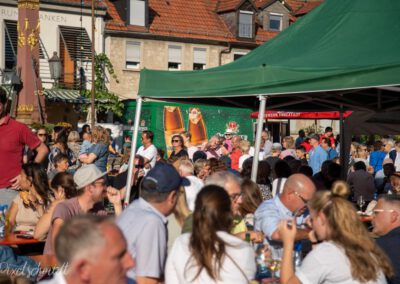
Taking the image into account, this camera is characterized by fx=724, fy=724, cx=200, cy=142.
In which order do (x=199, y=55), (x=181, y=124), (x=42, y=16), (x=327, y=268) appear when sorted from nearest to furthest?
(x=327, y=268)
(x=181, y=124)
(x=42, y=16)
(x=199, y=55)

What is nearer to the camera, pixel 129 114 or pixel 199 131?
pixel 199 131

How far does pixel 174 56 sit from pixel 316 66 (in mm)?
30673

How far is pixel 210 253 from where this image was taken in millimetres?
4164

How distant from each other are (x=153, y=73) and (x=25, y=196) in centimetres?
218

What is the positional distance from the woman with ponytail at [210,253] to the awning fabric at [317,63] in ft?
10.5

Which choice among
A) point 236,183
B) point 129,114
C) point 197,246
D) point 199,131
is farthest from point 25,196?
point 129,114

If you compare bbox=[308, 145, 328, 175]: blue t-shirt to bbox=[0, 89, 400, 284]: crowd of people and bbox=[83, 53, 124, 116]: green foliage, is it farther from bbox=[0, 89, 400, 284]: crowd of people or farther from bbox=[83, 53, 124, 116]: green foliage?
bbox=[83, 53, 124, 116]: green foliage

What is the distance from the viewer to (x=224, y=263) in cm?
417

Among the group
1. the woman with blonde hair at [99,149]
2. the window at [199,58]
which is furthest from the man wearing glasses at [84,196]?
the window at [199,58]

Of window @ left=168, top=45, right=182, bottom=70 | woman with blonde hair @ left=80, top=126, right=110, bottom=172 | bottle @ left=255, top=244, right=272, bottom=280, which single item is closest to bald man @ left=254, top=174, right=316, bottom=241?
bottle @ left=255, top=244, right=272, bottom=280

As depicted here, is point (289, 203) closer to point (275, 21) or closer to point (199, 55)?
point (199, 55)

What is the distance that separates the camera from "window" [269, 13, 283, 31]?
4197 cm

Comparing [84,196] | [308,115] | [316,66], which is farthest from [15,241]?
[308,115]

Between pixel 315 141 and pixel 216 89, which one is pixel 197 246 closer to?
pixel 216 89
